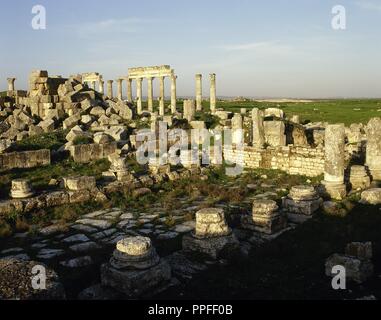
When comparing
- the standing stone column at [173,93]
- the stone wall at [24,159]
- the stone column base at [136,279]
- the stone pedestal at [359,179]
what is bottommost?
the stone column base at [136,279]

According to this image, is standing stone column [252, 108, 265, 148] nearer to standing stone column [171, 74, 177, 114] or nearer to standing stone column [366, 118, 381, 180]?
standing stone column [366, 118, 381, 180]

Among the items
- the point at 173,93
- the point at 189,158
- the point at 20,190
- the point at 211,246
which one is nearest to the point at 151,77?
the point at 173,93

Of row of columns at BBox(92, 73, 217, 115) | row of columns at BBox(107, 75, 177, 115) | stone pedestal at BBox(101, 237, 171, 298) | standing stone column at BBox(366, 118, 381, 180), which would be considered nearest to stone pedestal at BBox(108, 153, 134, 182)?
stone pedestal at BBox(101, 237, 171, 298)

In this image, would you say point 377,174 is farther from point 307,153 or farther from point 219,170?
point 219,170

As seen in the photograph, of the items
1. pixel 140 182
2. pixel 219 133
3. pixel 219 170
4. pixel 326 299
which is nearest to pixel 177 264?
pixel 326 299

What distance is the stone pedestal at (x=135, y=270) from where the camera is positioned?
6.33m

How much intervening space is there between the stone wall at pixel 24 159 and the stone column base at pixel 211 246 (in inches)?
371

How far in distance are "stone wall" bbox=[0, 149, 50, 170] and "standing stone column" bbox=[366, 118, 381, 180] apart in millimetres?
11244

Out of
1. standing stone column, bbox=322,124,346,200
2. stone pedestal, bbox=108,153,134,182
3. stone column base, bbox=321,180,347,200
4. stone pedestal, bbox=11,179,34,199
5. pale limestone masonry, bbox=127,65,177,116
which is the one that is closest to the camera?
stone pedestal, bbox=11,179,34,199

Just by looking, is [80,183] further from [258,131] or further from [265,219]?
[258,131]

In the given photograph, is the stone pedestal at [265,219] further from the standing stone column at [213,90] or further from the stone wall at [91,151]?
the standing stone column at [213,90]

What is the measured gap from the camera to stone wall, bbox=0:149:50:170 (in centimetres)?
1488

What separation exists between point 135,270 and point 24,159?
1038 centimetres

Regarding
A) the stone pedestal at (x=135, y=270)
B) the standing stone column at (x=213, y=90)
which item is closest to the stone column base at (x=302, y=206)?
the stone pedestal at (x=135, y=270)
